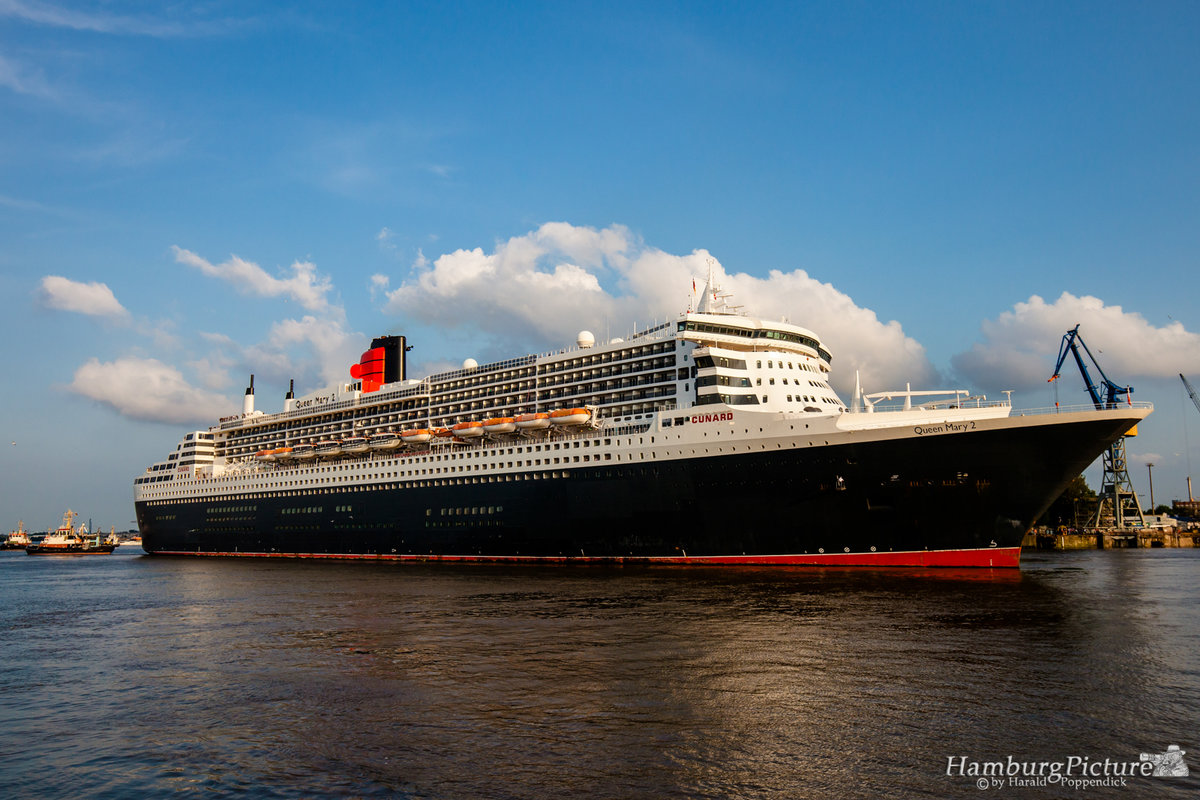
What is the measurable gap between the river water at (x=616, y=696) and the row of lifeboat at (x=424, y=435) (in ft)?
57.8

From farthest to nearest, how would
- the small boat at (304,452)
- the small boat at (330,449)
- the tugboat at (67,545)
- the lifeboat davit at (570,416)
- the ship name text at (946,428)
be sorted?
the tugboat at (67,545) < the small boat at (304,452) < the small boat at (330,449) < the lifeboat davit at (570,416) < the ship name text at (946,428)

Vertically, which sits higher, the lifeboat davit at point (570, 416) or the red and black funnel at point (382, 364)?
the red and black funnel at point (382, 364)

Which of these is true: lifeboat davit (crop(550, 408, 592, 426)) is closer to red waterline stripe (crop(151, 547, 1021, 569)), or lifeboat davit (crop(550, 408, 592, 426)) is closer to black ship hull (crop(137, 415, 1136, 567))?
black ship hull (crop(137, 415, 1136, 567))

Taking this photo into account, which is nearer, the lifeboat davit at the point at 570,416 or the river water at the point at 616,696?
the river water at the point at 616,696

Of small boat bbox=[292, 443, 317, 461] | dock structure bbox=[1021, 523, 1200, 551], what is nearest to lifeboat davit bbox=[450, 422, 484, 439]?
small boat bbox=[292, 443, 317, 461]

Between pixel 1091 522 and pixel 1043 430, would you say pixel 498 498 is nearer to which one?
pixel 1043 430

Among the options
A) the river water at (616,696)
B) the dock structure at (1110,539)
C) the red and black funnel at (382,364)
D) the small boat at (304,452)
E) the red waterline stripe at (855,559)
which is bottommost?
the dock structure at (1110,539)

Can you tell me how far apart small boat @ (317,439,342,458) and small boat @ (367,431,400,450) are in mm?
4426

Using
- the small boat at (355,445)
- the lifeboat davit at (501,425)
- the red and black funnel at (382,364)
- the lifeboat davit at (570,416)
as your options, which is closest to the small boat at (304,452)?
the small boat at (355,445)

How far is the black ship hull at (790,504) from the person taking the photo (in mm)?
34312

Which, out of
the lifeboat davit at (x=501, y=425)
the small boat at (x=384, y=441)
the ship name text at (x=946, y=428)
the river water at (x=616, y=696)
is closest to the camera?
the river water at (x=616, y=696)

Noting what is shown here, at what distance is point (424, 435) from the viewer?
55.2 metres

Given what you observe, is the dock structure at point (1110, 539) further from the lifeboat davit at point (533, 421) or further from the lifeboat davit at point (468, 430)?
the lifeboat davit at point (468, 430)

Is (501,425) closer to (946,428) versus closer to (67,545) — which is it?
(946,428)
